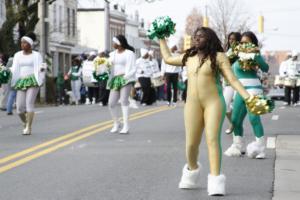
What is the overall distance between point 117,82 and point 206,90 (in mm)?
7023

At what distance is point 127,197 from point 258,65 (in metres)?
3.72

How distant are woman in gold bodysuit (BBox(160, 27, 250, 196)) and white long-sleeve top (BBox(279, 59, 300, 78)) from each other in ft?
62.7

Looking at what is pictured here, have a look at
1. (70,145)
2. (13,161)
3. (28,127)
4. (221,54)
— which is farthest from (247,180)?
(28,127)

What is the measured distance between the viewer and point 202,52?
894 cm

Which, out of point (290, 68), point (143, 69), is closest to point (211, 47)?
point (290, 68)

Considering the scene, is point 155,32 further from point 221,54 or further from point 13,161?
point 13,161

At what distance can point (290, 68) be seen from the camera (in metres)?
28.0

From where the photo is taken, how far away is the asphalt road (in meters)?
9.07

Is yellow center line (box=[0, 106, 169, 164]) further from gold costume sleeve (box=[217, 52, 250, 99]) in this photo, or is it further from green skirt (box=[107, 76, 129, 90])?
gold costume sleeve (box=[217, 52, 250, 99])

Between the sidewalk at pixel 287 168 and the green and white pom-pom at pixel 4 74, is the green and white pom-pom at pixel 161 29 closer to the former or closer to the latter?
the sidewalk at pixel 287 168

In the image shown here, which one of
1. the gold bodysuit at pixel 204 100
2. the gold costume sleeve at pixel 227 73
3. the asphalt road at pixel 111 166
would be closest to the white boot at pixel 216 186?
the asphalt road at pixel 111 166

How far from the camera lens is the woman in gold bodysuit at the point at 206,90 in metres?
8.90

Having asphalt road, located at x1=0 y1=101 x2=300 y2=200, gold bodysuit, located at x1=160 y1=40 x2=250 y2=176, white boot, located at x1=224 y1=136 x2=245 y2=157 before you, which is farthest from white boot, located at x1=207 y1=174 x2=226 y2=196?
white boot, located at x1=224 y1=136 x2=245 y2=157

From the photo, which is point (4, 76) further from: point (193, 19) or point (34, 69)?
point (193, 19)
